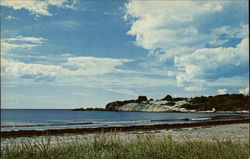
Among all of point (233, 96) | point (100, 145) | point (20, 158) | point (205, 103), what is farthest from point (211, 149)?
point (233, 96)

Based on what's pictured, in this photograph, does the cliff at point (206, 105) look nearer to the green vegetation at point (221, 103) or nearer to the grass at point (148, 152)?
the green vegetation at point (221, 103)

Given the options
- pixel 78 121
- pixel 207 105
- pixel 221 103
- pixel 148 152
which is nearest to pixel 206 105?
pixel 207 105

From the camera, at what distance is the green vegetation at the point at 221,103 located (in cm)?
14068

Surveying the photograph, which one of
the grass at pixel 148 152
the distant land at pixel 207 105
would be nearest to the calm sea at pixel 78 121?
the grass at pixel 148 152

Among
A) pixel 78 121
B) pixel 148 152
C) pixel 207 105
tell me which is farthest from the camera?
pixel 207 105

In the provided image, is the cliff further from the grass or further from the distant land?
the grass

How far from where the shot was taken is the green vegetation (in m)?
141

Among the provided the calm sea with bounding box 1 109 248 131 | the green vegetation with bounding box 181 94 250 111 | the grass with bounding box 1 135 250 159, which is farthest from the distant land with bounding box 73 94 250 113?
the grass with bounding box 1 135 250 159

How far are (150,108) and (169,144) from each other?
171013mm

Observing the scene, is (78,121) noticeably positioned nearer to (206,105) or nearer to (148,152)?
(148,152)

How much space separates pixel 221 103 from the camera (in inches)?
6068

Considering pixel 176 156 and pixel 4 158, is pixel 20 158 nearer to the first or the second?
pixel 4 158

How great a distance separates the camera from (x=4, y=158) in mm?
10281

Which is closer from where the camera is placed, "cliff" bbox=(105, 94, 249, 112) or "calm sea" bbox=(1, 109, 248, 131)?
"calm sea" bbox=(1, 109, 248, 131)
